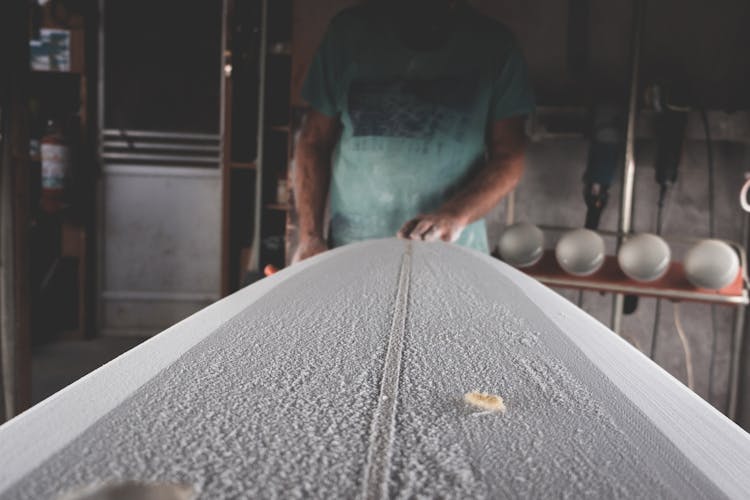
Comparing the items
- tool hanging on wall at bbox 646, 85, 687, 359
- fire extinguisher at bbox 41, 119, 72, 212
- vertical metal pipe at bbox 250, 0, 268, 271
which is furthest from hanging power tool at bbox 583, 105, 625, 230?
fire extinguisher at bbox 41, 119, 72, 212

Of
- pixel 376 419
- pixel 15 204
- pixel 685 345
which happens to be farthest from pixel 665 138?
pixel 376 419

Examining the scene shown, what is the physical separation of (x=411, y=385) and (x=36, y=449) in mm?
253

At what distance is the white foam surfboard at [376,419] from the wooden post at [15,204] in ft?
4.27

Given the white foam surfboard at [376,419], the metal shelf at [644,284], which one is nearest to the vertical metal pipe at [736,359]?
the metal shelf at [644,284]

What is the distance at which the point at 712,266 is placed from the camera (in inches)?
81.7

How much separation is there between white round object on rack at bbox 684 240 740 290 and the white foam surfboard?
1695mm

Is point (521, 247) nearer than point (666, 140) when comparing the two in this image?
Yes

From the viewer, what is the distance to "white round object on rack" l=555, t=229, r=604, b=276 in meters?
2.18

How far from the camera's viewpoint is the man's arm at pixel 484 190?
1.50 m

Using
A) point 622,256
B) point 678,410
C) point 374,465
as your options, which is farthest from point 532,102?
point 374,465

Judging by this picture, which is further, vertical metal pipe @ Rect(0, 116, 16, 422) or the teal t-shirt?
the teal t-shirt

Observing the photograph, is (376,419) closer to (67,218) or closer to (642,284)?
(642,284)

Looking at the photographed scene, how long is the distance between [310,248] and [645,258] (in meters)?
1.23

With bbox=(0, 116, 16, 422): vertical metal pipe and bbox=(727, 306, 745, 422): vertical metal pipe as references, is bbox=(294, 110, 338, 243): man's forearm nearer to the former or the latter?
bbox=(0, 116, 16, 422): vertical metal pipe
